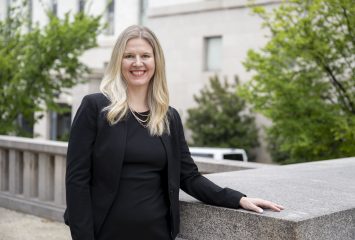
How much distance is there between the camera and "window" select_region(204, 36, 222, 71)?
31219 millimetres

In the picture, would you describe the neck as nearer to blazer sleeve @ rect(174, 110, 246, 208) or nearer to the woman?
the woman

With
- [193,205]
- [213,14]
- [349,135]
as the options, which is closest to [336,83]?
[349,135]

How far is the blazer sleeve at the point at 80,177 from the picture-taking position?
11.2ft

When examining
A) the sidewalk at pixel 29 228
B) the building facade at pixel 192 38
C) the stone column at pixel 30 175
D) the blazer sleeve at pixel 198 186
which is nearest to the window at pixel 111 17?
the building facade at pixel 192 38

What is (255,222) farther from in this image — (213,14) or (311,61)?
(213,14)

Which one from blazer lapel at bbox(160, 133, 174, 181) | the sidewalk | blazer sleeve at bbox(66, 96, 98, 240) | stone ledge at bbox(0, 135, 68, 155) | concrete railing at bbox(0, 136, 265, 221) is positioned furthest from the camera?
concrete railing at bbox(0, 136, 265, 221)

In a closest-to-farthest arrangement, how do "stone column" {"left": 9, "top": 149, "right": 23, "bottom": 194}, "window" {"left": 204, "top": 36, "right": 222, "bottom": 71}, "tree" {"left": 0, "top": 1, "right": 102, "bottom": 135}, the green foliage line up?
"stone column" {"left": 9, "top": 149, "right": 23, "bottom": 194} → "tree" {"left": 0, "top": 1, "right": 102, "bottom": 135} → the green foliage → "window" {"left": 204, "top": 36, "right": 222, "bottom": 71}

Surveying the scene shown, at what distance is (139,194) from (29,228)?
5.07 meters

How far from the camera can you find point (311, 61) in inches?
531

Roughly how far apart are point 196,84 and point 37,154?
77.1 ft

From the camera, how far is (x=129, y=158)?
351 centimetres

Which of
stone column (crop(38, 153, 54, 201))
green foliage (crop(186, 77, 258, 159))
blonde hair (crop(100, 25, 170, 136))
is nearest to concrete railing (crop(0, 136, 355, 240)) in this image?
blonde hair (crop(100, 25, 170, 136))

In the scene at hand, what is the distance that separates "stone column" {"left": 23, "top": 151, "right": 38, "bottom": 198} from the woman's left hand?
585 centimetres

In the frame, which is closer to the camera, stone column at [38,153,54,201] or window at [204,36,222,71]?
stone column at [38,153,54,201]
